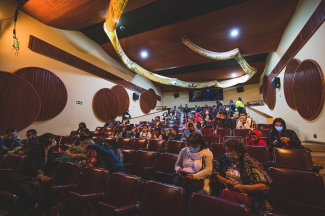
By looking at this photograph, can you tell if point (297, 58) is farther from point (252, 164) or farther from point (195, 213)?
point (195, 213)

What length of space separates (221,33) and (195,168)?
19.9 ft

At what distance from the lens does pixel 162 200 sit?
123 cm

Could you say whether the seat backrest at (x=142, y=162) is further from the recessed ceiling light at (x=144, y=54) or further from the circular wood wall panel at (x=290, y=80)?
the recessed ceiling light at (x=144, y=54)

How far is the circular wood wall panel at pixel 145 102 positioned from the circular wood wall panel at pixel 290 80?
8.57m

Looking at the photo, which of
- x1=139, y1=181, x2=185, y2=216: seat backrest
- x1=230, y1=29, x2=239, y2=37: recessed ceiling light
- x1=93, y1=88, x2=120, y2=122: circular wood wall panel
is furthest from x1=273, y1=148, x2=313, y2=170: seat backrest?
x1=93, y1=88, x2=120, y2=122: circular wood wall panel

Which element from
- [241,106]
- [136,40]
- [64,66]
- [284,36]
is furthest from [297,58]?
[64,66]

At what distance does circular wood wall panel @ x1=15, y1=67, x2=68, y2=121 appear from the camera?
5.00 m

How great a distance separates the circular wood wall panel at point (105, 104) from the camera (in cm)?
737

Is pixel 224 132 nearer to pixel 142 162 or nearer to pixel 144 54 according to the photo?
pixel 142 162

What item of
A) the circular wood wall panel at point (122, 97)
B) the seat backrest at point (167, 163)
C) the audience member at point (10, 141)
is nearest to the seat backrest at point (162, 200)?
the seat backrest at point (167, 163)

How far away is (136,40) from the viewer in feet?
22.4

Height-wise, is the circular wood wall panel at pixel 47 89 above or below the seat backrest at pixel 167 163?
above

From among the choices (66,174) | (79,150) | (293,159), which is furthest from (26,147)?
(293,159)

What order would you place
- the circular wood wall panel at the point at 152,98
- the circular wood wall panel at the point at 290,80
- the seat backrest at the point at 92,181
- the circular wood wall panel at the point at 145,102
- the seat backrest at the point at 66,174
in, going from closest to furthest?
the seat backrest at the point at 92,181, the seat backrest at the point at 66,174, the circular wood wall panel at the point at 290,80, the circular wood wall panel at the point at 145,102, the circular wood wall panel at the point at 152,98
